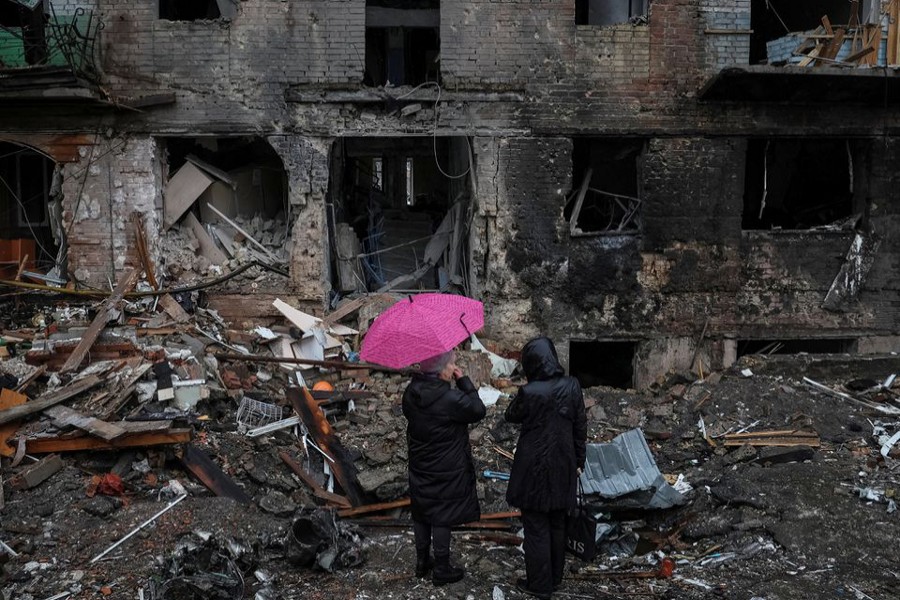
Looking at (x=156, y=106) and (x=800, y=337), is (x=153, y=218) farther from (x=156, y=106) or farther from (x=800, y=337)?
(x=800, y=337)

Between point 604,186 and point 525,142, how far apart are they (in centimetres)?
246

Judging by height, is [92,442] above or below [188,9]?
below

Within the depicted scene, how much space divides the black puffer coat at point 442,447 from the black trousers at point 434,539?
0.37ft

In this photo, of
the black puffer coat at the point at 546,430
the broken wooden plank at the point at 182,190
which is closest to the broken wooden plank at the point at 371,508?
the black puffer coat at the point at 546,430

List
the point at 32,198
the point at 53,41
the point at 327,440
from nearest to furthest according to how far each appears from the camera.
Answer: the point at 327,440
the point at 53,41
the point at 32,198

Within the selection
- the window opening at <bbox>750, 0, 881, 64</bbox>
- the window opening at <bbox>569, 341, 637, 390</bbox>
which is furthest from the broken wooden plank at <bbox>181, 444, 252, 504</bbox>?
the window opening at <bbox>750, 0, 881, 64</bbox>

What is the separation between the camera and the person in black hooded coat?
4773 millimetres

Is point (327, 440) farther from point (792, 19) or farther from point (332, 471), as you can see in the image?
point (792, 19)

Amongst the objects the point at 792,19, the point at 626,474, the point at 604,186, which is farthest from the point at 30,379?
the point at 792,19

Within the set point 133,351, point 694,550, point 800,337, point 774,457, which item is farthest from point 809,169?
point 133,351

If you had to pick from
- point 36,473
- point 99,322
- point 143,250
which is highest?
point 143,250

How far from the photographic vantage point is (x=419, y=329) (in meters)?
4.75

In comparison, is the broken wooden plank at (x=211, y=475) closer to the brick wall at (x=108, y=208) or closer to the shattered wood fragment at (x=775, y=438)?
the brick wall at (x=108, y=208)

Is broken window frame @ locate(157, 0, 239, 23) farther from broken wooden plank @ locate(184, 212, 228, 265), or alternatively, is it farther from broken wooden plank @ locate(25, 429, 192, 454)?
broken wooden plank @ locate(25, 429, 192, 454)
